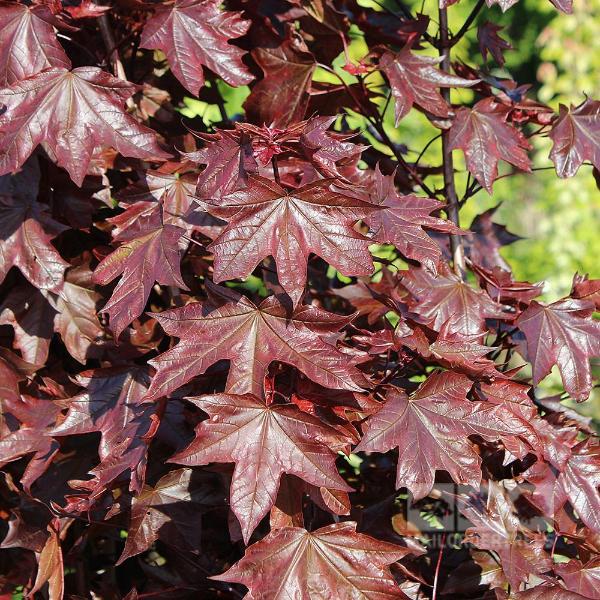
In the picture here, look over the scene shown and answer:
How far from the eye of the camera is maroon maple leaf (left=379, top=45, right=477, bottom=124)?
1794 millimetres

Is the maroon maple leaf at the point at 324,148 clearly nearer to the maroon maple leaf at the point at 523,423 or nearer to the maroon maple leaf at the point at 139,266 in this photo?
the maroon maple leaf at the point at 139,266

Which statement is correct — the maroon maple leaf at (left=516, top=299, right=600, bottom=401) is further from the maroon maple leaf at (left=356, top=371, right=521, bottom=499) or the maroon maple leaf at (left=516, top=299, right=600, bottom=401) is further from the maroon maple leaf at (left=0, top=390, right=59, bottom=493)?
the maroon maple leaf at (left=0, top=390, right=59, bottom=493)

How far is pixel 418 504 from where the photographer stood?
2162 mm

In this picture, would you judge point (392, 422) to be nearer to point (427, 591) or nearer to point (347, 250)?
point (347, 250)

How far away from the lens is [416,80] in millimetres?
1823

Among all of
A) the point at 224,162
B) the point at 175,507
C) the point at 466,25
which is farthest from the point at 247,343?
the point at 466,25

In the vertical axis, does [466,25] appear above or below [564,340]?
above

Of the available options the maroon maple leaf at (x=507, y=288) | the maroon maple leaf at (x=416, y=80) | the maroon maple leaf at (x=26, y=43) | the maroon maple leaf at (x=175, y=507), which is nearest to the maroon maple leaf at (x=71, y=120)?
the maroon maple leaf at (x=26, y=43)

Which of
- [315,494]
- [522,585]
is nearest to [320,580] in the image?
[315,494]

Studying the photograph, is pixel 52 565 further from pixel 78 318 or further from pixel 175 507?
pixel 78 318

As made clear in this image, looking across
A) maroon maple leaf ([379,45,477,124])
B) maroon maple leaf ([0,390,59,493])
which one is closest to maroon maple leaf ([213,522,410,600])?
maroon maple leaf ([0,390,59,493])

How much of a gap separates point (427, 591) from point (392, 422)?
0.68 metres

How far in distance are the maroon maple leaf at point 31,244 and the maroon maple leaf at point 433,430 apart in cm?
80

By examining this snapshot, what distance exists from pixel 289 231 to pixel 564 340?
714 millimetres
